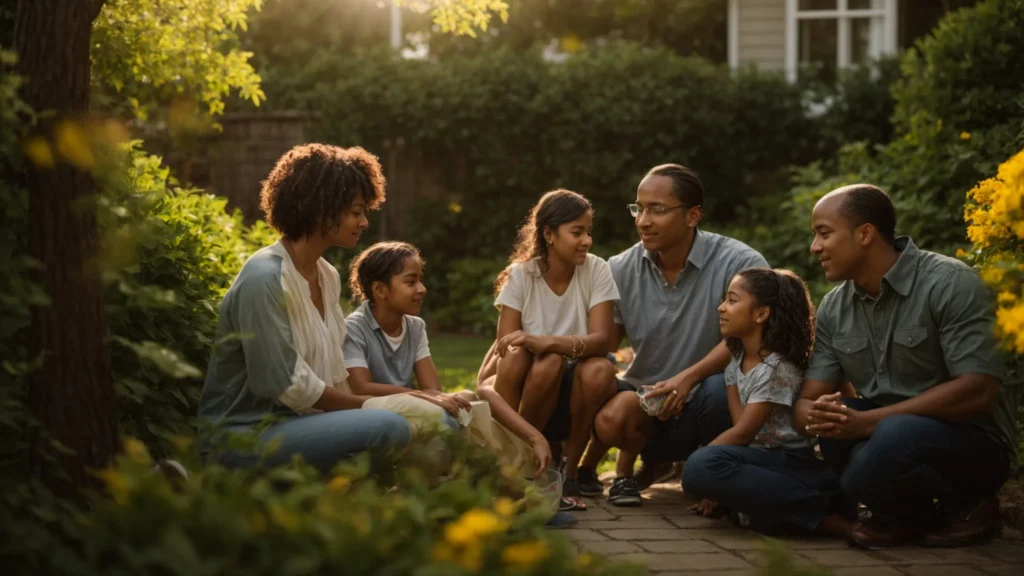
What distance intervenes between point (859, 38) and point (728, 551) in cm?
1351

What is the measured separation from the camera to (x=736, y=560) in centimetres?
423

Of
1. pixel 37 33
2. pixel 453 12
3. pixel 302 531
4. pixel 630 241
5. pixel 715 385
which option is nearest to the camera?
pixel 302 531

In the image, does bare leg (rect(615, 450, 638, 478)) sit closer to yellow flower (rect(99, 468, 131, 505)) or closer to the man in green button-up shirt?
the man in green button-up shirt

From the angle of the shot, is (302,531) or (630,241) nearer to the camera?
(302,531)

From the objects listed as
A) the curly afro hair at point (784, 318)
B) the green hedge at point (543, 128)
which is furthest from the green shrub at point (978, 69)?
the green hedge at point (543, 128)

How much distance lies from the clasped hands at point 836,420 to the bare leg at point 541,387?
125cm

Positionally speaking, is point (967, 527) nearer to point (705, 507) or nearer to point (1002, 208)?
point (705, 507)

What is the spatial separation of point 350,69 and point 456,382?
6525mm

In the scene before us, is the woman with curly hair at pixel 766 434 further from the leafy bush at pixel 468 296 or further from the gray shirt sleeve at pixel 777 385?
the leafy bush at pixel 468 296

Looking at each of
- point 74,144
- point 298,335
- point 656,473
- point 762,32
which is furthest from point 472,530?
point 762,32

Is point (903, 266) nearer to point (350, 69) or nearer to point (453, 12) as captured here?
point (453, 12)

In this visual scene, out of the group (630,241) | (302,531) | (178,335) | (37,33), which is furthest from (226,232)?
(630,241)

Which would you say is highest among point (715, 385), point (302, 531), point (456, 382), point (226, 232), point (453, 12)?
point (453, 12)

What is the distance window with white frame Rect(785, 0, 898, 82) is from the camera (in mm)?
16141
